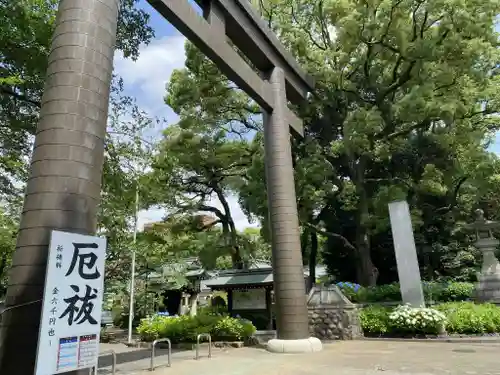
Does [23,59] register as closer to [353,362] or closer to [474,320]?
[353,362]

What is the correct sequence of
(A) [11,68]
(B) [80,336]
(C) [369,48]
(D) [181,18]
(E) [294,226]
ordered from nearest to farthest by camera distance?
(B) [80,336], (D) [181,18], (A) [11,68], (E) [294,226], (C) [369,48]

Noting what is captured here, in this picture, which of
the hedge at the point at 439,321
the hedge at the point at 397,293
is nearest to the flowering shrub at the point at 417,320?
the hedge at the point at 439,321

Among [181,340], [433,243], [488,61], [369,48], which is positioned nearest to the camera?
[181,340]

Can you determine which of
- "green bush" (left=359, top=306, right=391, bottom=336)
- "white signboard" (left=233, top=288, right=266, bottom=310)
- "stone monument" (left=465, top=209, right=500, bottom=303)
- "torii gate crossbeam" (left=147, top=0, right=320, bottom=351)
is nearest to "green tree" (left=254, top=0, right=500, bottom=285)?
"stone monument" (left=465, top=209, right=500, bottom=303)

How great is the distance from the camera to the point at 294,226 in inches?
378

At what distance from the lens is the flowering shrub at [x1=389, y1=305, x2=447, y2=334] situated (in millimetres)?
10906

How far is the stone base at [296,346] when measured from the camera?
28.5 feet

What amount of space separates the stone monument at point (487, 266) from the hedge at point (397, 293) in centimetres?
123

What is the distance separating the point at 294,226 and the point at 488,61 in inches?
513

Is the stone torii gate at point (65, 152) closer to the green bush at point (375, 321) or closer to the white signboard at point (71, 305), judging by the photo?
the white signboard at point (71, 305)

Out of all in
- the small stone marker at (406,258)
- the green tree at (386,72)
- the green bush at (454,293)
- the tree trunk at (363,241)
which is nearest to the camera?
the small stone marker at (406,258)

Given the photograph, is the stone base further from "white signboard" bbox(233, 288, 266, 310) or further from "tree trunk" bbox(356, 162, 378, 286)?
"tree trunk" bbox(356, 162, 378, 286)

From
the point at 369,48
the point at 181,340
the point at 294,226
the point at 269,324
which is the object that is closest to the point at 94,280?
the point at 294,226

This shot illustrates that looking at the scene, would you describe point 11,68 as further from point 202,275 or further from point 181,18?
point 202,275
